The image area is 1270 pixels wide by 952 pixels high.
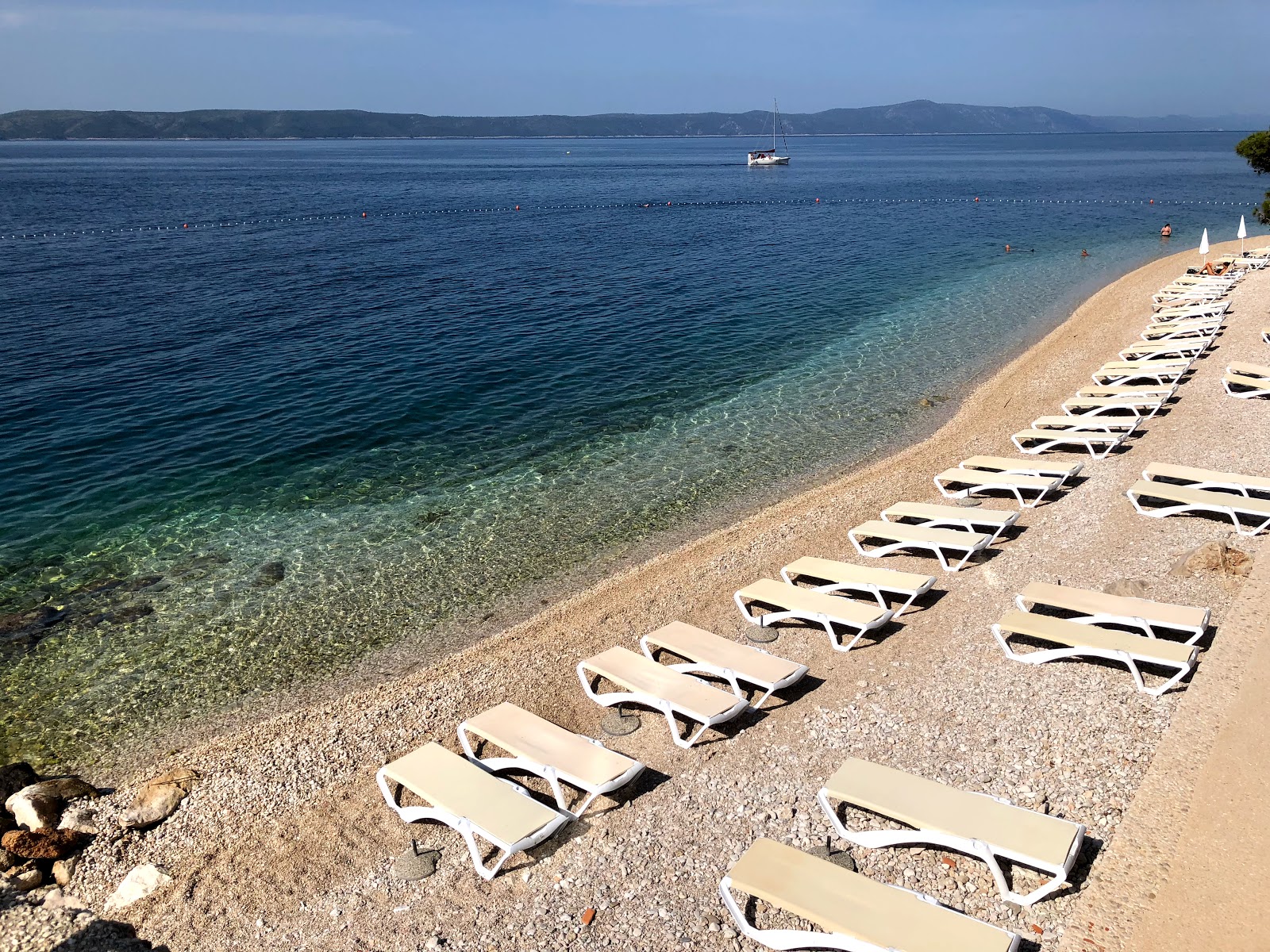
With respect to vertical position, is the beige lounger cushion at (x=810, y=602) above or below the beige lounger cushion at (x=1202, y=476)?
below

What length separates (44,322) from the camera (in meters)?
30.9

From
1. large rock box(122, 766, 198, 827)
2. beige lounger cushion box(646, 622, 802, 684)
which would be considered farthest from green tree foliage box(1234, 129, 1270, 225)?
large rock box(122, 766, 198, 827)

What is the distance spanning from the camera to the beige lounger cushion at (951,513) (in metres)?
13.0

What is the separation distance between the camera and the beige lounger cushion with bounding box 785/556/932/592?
449 inches

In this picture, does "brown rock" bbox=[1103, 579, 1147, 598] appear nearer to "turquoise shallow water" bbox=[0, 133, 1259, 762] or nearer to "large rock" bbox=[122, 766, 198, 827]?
"turquoise shallow water" bbox=[0, 133, 1259, 762]

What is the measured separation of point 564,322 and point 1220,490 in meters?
22.0

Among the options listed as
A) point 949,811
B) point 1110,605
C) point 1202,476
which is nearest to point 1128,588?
point 1110,605

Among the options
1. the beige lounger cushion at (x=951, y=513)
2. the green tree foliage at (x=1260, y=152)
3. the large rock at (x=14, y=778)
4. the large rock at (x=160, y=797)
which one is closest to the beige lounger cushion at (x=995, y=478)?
the beige lounger cushion at (x=951, y=513)

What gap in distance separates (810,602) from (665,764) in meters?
3.40

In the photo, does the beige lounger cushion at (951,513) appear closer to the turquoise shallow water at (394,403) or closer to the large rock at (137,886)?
the turquoise shallow water at (394,403)

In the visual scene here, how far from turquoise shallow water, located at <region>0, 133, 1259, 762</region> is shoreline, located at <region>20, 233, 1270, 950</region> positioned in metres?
2.32

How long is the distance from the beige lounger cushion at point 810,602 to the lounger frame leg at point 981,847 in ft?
12.1

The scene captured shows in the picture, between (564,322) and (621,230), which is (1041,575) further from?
(621,230)

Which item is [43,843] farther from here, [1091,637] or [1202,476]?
[1202,476]
